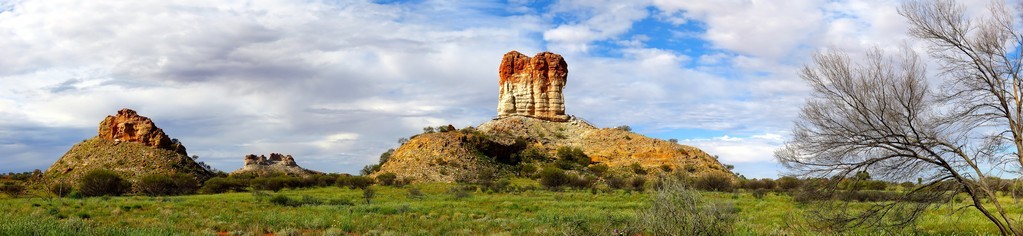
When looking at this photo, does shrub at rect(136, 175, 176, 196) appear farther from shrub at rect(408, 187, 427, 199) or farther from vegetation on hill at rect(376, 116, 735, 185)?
shrub at rect(408, 187, 427, 199)

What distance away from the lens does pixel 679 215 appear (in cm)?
967

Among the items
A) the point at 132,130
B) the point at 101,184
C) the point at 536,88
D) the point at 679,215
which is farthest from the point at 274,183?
the point at 536,88

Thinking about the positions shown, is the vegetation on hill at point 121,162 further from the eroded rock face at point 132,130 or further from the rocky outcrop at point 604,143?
the rocky outcrop at point 604,143

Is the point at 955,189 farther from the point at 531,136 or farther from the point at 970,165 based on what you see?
the point at 531,136

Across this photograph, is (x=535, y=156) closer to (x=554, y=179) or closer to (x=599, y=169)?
(x=599, y=169)

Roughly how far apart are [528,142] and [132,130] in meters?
48.3

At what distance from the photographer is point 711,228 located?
384 inches

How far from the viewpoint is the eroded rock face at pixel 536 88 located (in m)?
104

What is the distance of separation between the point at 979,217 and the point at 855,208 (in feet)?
25.1

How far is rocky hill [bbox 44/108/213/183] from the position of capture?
63.3 meters

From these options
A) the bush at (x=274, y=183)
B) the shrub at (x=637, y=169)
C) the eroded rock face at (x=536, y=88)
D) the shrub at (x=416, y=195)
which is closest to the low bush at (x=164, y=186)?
the bush at (x=274, y=183)

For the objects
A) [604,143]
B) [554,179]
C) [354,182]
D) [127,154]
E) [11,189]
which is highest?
[604,143]

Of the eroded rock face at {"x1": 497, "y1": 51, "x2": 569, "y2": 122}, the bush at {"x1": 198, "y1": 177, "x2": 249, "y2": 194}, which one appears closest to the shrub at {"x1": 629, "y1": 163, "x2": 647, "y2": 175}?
the eroded rock face at {"x1": 497, "y1": 51, "x2": 569, "y2": 122}

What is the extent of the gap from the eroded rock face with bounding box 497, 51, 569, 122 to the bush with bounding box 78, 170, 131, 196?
2480 inches
